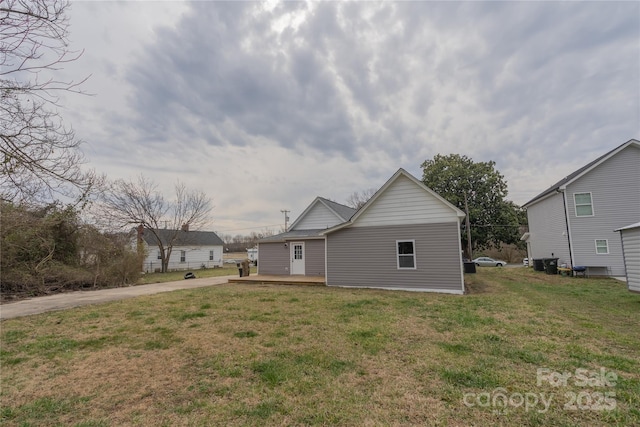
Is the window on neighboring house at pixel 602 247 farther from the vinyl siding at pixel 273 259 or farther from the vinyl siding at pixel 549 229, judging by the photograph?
the vinyl siding at pixel 273 259

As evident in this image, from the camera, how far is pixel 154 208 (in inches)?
1052

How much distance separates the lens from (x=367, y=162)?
20109 mm

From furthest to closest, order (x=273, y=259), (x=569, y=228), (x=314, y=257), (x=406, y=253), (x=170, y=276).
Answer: (x=170, y=276) < (x=273, y=259) < (x=314, y=257) < (x=569, y=228) < (x=406, y=253)

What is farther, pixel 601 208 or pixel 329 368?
pixel 601 208

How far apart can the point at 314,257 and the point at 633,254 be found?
A: 12091mm

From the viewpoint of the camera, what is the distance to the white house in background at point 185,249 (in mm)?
30188

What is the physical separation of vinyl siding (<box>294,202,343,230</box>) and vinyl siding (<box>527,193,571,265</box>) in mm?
13032

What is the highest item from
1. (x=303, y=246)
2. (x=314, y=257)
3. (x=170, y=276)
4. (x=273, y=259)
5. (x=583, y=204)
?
(x=583, y=204)

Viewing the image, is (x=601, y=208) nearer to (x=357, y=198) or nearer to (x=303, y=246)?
(x=303, y=246)

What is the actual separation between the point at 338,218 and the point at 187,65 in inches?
431

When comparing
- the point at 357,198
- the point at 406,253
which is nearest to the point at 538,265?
the point at 406,253

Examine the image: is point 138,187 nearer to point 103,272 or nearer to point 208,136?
point 103,272

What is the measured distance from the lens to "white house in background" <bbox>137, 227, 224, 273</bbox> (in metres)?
30.2

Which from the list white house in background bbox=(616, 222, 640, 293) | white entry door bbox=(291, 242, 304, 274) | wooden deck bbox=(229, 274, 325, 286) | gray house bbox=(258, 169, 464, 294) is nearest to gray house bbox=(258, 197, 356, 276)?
white entry door bbox=(291, 242, 304, 274)
